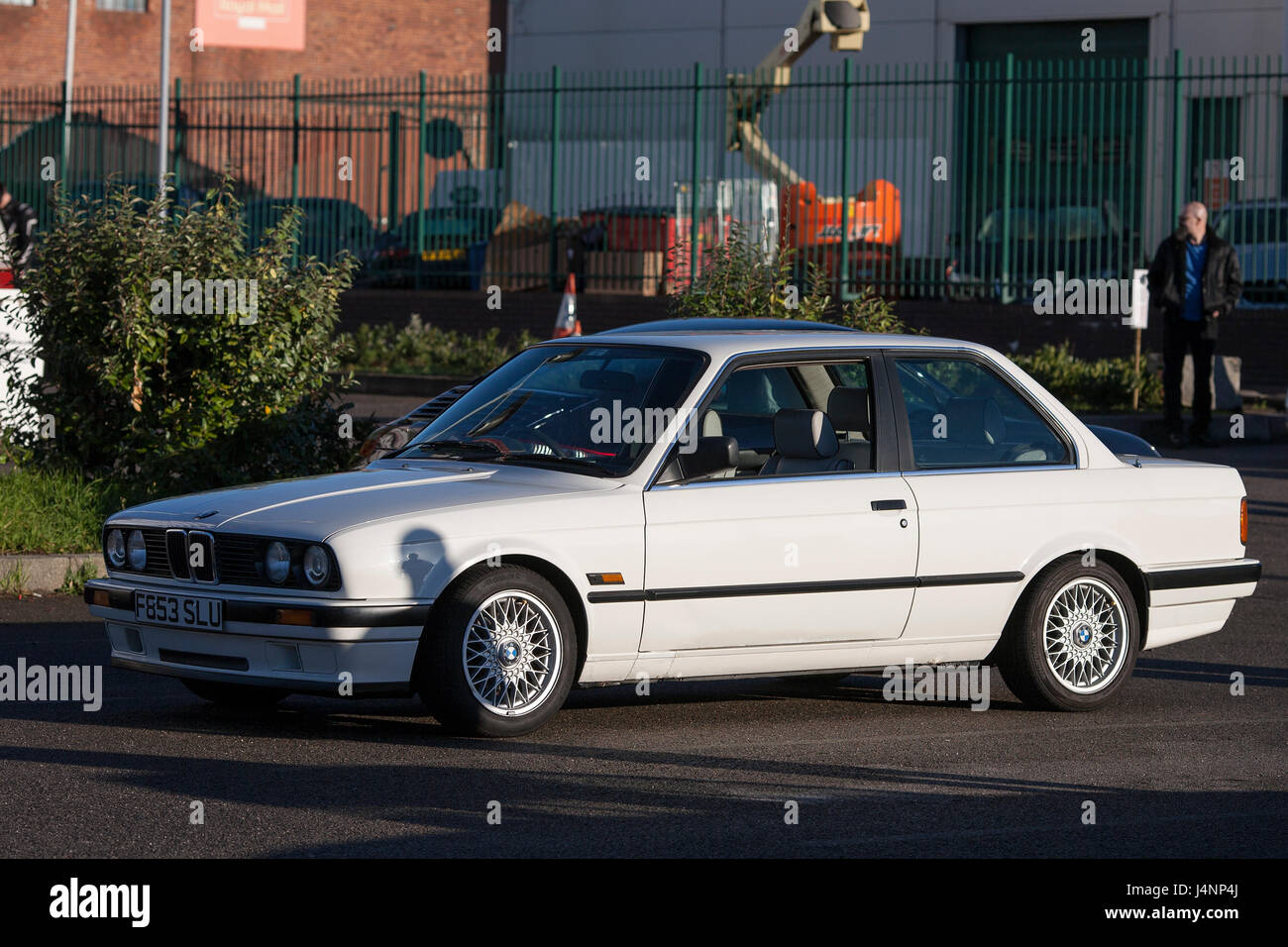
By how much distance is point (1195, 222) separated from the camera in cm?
1761

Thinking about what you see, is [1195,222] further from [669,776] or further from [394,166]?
[394,166]

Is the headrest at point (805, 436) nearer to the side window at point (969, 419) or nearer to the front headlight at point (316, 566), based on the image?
the side window at point (969, 419)

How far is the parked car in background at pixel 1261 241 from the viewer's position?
21844 millimetres

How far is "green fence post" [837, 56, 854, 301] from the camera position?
2364 centimetres

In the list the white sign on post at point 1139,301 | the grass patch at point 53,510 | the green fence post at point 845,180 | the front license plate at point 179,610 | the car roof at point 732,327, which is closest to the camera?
the front license plate at point 179,610

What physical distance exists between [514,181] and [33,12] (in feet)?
85.8

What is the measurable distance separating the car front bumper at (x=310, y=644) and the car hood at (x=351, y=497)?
0.26 metres

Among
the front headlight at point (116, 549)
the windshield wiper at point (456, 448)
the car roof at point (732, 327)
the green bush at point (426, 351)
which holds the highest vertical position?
the green bush at point (426, 351)

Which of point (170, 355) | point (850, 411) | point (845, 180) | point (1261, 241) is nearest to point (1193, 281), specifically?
point (1261, 241)

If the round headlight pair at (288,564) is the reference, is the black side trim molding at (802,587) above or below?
below

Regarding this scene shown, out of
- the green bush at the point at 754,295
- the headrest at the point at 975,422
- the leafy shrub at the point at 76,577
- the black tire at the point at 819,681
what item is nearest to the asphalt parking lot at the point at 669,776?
the black tire at the point at 819,681

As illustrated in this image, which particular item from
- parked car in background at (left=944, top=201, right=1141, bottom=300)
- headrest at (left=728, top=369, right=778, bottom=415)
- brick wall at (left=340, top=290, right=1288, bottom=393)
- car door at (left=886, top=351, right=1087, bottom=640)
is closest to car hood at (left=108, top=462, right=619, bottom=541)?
headrest at (left=728, top=369, right=778, bottom=415)

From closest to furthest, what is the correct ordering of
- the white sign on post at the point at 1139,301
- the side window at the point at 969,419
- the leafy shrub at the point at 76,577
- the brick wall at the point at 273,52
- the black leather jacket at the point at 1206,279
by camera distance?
the side window at the point at 969,419 → the leafy shrub at the point at 76,577 → the black leather jacket at the point at 1206,279 → the white sign on post at the point at 1139,301 → the brick wall at the point at 273,52
